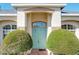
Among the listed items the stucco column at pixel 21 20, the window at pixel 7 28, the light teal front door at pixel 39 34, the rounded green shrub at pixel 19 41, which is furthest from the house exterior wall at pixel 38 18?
the rounded green shrub at pixel 19 41

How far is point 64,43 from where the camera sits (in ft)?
29.6

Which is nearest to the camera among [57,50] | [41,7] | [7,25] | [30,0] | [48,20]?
[30,0]

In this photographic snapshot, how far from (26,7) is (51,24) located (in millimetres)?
2142

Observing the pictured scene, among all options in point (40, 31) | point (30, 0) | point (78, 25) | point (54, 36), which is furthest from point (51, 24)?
point (30, 0)

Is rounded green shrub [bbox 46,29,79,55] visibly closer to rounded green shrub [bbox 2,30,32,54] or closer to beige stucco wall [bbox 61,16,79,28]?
rounded green shrub [bbox 2,30,32,54]

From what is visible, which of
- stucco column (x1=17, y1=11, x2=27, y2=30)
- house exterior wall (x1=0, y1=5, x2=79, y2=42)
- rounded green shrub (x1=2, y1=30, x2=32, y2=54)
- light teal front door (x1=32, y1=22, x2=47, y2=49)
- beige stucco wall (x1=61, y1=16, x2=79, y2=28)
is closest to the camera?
rounded green shrub (x1=2, y1=30, x2=32, y2=54)

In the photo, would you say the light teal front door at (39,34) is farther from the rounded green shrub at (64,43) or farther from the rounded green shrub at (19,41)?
the rounded green shrub at (64,43)

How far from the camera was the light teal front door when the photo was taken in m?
15.2

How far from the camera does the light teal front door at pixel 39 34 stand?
50.0ft

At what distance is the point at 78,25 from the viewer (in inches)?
639

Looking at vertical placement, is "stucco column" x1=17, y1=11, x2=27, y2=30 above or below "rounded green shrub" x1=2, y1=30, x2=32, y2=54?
above

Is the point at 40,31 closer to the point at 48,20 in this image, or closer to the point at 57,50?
the point at 48,20

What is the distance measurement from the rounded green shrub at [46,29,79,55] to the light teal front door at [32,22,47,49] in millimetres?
5898

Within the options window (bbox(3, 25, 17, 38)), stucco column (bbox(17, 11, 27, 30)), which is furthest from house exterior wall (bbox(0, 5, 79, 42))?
window (bbox(3, 25, 17, 38))
